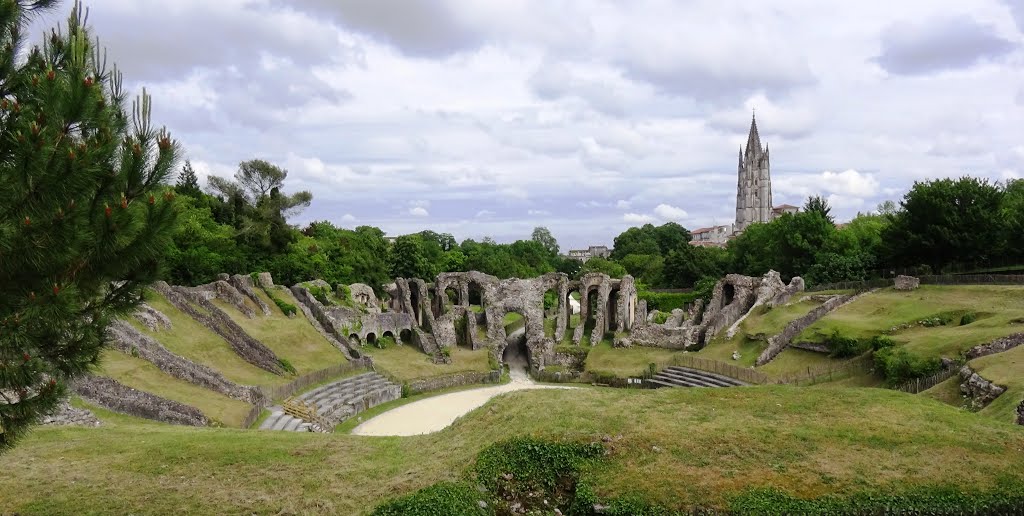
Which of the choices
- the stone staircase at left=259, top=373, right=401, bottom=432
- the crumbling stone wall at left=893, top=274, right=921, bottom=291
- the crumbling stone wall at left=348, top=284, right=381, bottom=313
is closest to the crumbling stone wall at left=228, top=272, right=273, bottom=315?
the stone staircase at left=259, top=373, right=401, bottom=432

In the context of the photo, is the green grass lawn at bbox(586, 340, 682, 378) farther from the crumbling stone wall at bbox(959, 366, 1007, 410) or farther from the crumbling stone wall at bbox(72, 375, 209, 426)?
the crumbling stone wall at bbox(72, 375, 209, 426)

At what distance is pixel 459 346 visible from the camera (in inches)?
1714

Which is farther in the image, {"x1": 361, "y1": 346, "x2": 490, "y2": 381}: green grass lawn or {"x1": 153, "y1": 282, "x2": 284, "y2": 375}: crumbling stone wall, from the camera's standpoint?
{"x1": 361, "y1": 346, "x2": 490, "y2": 381}: green grass lawn

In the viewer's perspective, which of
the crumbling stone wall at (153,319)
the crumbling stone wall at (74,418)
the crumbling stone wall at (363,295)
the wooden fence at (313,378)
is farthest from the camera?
the crumbling stone wall at (363,295)

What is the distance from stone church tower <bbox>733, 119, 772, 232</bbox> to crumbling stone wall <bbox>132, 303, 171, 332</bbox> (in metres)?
120

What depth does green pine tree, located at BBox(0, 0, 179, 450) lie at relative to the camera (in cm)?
810

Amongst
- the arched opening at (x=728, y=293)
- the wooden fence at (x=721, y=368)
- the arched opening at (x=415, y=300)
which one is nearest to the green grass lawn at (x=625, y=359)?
the wooden fence at (x=721, y=368)

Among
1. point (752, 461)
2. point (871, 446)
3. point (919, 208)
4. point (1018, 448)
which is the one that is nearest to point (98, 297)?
point (752, 461)

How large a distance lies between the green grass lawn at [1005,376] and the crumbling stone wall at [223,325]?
28.1 metres

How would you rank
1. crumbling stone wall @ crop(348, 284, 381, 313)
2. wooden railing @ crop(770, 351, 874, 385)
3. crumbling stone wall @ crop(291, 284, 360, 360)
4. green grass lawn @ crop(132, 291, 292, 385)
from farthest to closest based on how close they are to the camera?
crumbling stone wall @ crop(348, 284, 381, 313) < crumbling stone wall @ crop(291, 284, 360, 360) < green grass lawn @ crop(132, 291, 292, 385) < wooden railing @ crop(770, 351, 874, 385)

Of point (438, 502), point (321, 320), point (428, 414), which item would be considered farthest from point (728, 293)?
point (438, 502)

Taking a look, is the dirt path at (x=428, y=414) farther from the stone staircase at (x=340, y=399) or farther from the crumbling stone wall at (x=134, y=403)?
the crumbling stone wall at (x=134, y=403)

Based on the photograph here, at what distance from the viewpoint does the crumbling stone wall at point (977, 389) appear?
19.4 m

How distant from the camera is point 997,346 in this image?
23.3 metres
